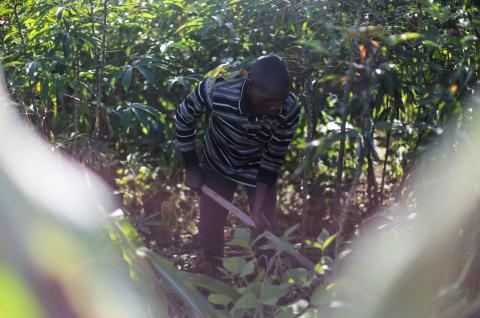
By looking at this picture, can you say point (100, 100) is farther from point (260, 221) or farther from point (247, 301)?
point (247, 301)

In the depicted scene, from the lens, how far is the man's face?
2.56 meters

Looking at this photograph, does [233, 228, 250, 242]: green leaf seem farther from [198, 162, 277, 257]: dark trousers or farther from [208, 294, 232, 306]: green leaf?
[198, 162, 277, 257]: dark trousers

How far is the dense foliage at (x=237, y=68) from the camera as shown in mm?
2203

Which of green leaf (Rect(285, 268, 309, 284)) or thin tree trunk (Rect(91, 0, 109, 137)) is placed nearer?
green leaf (Rect(285, 268, 309, 284))

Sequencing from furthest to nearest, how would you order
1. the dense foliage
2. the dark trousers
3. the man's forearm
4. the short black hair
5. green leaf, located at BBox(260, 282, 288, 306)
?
the dark trousers
the man's forearm
the short black hair
the dense foliage
green leaf, located at BBox(260, 282, 288, 306)

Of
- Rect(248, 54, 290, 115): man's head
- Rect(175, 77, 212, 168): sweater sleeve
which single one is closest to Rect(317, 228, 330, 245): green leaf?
Rect(248, 54, 290, 115): man's head

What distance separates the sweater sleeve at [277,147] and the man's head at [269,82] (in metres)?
0.28

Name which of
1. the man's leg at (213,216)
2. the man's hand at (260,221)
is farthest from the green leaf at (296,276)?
the man's leg at (213,216)

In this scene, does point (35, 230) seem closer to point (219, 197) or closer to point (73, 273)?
point (73, 273)

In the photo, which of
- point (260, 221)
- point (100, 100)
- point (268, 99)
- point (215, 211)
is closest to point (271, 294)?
point (268, 99)

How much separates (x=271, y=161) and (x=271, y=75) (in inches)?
23.1

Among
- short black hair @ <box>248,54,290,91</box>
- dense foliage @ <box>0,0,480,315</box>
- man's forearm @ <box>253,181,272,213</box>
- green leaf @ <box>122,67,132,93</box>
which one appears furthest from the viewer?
man's forearm @ <box>253,181,272,213</box>

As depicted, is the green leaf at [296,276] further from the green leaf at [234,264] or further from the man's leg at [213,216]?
the man's leg at [213,216]

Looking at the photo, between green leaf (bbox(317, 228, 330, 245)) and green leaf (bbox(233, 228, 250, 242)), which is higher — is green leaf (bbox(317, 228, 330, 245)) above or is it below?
above
